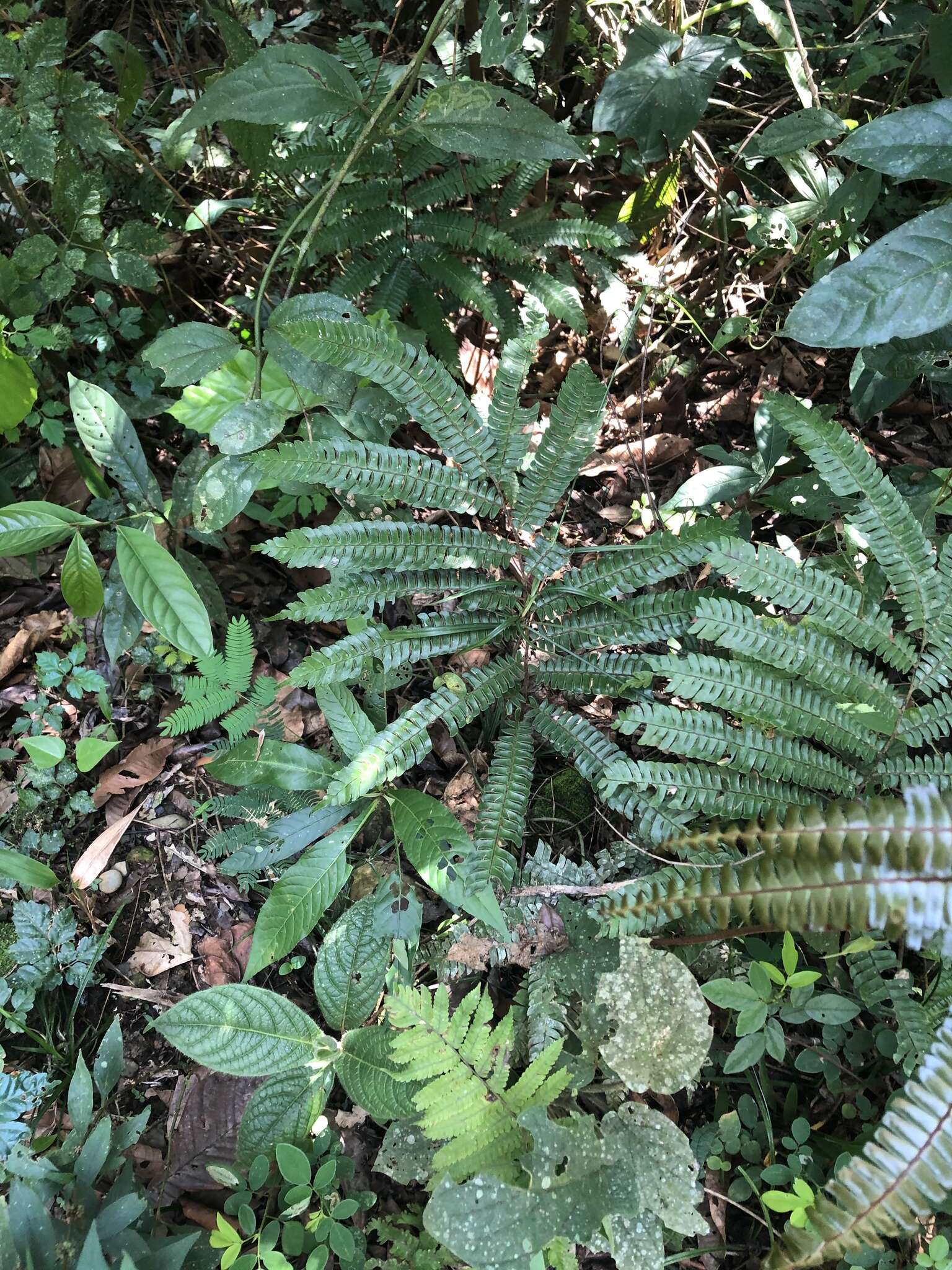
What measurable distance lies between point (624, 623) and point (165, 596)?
116 centimetres

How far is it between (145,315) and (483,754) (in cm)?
189

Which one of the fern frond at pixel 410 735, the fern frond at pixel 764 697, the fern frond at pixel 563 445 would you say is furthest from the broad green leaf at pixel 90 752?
the fern frond at pixel 764 697

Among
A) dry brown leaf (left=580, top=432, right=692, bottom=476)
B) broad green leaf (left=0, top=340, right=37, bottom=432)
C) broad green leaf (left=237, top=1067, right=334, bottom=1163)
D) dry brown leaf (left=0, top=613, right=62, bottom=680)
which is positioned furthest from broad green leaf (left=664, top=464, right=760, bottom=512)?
dry brown leaf (left=0, top=613, right=62, bottom=680)

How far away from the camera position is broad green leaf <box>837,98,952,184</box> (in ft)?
5.23

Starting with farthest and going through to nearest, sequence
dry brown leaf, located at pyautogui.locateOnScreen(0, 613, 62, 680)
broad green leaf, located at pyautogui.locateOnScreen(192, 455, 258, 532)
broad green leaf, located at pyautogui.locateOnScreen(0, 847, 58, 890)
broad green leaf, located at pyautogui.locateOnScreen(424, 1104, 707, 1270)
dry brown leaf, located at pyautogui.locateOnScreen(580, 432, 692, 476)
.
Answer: dry brown leaf, located at pyautogui.locateOnScreen(580, 432, 692, 476) → dry brown leaf, located at pyautogui.locateOnScreen(0, 613, 62, 680) → broad green leaf, located at pyautogui.locateOnScreen(0, 847, 58, 890) → broad green leaf, located at pyautogui.locateOnScreen(192, 455, 258, 532) → broad green leaf, located at pyautogui.locateOnScreen(424, 1104, 707, 1270)

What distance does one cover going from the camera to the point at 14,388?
2.23m

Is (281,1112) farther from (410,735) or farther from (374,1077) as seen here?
(410,735)

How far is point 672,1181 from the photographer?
1.58 m

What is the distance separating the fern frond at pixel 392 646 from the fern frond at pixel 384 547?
0.50 feet

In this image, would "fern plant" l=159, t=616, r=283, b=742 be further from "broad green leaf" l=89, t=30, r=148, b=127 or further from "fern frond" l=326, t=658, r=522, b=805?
"broad green leaf" l=89, t=30, r=148, b=127

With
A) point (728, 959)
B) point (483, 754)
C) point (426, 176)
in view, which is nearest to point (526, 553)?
point (483, 754)

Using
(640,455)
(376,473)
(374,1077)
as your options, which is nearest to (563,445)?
(376,473)

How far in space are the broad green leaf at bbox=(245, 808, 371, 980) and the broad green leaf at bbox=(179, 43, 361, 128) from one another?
170 cm

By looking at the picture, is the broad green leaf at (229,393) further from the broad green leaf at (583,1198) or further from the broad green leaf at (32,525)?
the broad green leaf at (583,1198)
